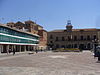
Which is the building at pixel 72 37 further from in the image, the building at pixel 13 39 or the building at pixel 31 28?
the building at pixel 13 39

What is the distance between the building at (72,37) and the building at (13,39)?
14413 mm

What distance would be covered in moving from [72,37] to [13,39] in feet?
132

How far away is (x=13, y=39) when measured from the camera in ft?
198

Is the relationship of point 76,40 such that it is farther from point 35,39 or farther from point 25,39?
point 25,39

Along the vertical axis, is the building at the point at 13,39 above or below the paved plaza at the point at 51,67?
above

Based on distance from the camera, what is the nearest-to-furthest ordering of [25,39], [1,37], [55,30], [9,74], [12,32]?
[9,74]
[1,37]
[12,32]
[25,39]
[55,30]

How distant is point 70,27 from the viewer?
313 ft

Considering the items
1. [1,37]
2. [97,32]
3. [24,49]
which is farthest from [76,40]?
[1,37]

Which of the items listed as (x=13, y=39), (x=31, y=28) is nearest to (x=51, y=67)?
(x=13, y=39)

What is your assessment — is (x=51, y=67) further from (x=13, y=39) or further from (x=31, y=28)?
(x=31, y=28)

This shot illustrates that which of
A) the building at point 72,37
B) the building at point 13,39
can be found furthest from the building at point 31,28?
the building at point 13,39

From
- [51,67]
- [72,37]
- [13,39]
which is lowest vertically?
[51,67]

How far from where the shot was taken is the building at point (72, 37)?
9075 centimetres

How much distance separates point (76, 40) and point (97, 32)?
10424 mm
